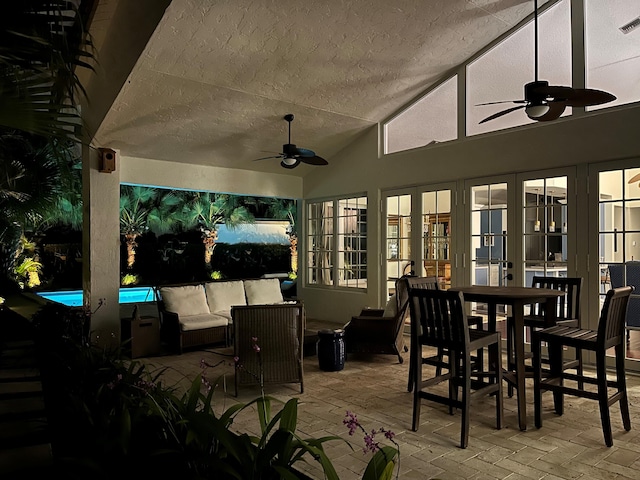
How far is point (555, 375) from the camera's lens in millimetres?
3844

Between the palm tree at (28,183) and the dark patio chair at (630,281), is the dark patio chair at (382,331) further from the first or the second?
the palm tree at (28,183)

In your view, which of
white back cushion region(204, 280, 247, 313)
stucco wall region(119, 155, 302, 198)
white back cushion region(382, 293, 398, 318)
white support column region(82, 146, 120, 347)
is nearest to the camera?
white back cushion region(382, 293, 398, 318)

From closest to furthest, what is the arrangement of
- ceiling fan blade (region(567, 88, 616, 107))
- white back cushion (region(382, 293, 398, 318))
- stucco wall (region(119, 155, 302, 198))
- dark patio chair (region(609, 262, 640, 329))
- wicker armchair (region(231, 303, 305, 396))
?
ceiling fan blade (region(567, 88, 616, 107))
wicker armchair (region(231, 303, 305, 396))
dark patio chair (region(609, 262, 640, 329))
white back cushion (region(382, 293, 398, 318))
stucco wall (region(119, 155, 302, 198))

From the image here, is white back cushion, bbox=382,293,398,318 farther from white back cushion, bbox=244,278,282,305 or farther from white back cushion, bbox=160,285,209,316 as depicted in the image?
white back cushion, bbox=160,285,209,316

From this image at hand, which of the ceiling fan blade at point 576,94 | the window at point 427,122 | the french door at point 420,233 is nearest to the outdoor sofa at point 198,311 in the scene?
the french door at point 420,233

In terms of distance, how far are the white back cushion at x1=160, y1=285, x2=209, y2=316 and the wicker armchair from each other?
2.47 m

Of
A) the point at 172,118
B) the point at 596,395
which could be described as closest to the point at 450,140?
the point at 172,118

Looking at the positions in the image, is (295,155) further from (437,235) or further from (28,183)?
(28,183)

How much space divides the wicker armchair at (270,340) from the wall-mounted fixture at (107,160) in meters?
3.37

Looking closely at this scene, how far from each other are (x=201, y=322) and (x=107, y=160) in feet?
8.27

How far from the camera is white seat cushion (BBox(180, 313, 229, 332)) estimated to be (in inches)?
248

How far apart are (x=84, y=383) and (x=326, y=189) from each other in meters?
6.72

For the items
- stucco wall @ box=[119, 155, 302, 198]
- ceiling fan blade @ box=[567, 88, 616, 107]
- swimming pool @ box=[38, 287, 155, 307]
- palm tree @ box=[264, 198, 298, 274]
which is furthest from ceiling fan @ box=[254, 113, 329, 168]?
palm tree @ box=[264, 198, 298, 274]

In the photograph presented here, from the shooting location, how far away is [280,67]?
572cm
